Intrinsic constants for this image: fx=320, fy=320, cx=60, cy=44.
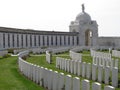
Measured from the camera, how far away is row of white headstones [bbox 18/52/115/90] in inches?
367

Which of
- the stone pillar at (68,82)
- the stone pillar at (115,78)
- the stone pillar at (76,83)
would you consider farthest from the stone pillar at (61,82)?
the stone pillar at (115,78)

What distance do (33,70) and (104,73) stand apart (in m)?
3.15

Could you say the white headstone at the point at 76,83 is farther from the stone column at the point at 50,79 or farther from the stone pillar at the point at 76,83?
the stone column at the point at 50,79

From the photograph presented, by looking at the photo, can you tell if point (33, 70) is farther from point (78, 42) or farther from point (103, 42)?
point (103, 42)

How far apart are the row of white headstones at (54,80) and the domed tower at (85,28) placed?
53.3 metres

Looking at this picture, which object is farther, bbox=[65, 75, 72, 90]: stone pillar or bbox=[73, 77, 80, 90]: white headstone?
bbox=[65, 75, 72, 90]: stone pillar

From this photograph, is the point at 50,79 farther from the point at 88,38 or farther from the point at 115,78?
the point at 88,38

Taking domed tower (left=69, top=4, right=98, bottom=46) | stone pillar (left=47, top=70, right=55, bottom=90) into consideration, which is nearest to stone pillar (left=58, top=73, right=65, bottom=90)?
stone pillar (left=47, top=70, right=55, bottom=90)

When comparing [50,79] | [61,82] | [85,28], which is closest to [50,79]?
[50,79]

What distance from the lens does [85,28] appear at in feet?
226

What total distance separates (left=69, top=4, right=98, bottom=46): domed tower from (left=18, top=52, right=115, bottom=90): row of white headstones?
2099 inches

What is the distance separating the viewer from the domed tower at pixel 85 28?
68500 millimetres

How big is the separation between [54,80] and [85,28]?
57.8 m

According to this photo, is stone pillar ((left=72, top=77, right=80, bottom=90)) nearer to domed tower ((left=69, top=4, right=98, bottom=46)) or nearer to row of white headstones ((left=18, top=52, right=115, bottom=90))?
row of white headstones ((left=18, top=52, right=115, bottom=90))
